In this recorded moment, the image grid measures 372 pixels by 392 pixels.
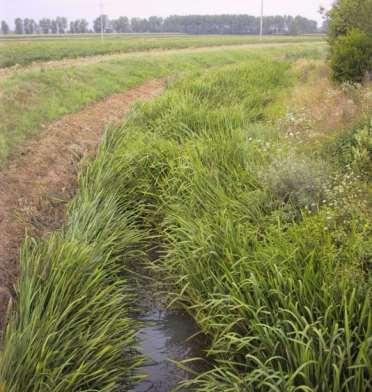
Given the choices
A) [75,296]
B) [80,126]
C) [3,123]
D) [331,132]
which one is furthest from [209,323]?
[80,126]

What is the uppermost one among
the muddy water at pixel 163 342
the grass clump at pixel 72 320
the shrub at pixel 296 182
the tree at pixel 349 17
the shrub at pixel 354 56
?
the tree at pixel 349 17

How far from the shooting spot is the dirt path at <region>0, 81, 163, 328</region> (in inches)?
244

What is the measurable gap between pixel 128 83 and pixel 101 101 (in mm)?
3678

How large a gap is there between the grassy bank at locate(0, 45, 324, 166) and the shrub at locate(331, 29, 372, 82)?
6773 mm

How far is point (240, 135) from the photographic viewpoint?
804 cm

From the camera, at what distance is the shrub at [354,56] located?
41.8 feet

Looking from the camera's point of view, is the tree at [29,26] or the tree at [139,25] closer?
the tree at [29,26]

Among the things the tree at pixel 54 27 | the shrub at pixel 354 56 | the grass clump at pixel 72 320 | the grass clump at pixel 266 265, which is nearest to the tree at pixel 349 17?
the shrub at pixel 354 56

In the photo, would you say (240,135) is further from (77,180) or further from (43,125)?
(43,125)

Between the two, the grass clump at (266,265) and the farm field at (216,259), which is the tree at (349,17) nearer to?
the farm field at (216,259)

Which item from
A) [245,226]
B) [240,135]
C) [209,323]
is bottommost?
[209,323]

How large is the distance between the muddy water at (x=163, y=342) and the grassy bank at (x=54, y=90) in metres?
4.36

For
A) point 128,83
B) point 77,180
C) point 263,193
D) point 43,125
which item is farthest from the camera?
point 128,83

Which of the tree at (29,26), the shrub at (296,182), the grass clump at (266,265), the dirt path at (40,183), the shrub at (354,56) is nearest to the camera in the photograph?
the grass clump at (266,265)
